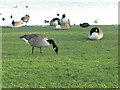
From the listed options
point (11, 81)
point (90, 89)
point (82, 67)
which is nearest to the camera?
point (90, 89)

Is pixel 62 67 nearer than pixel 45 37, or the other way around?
pixel 62 67

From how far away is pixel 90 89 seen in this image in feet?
33.2

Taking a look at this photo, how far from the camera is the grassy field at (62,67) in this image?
11.0 metres

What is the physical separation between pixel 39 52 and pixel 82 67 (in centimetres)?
494

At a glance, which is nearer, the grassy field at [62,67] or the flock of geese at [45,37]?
the grassy field at [62,67]

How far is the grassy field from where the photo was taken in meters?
11.0

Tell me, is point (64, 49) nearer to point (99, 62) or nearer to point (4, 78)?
point (99, 62)

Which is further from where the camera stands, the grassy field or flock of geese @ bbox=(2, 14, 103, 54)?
flock of geese @ bbox=(2, 14, 103, 54)

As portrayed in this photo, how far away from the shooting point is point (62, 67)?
13703mm

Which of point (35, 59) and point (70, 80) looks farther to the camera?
point (35, 59)

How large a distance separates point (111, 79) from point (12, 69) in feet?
11.9

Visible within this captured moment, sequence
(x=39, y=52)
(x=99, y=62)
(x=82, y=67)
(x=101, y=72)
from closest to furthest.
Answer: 1. (x=101, y=72)
2. (x=82, y=67)
3. (x=99, y=62)
4. (x=39, y=52)

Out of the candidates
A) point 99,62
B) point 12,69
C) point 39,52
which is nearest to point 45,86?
point 12,69

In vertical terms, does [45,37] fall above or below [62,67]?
above
